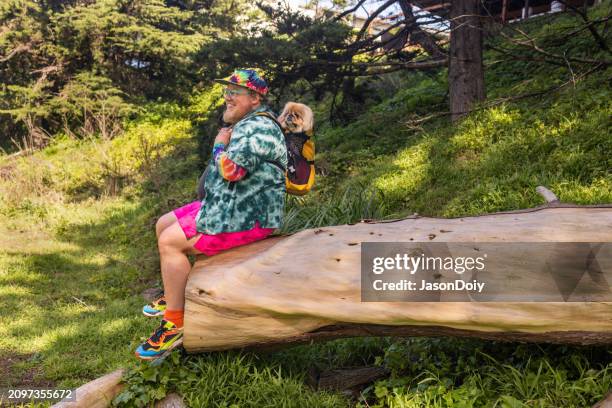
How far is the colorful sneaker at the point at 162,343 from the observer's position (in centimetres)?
366

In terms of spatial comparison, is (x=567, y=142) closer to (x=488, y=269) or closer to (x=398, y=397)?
(x=488, y=269)

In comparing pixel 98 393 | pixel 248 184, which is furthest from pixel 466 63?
pixel 98 393

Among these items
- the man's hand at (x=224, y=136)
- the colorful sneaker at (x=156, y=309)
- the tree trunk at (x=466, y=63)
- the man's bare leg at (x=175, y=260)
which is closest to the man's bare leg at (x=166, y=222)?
the man's bare leg at (x=175, y=260)

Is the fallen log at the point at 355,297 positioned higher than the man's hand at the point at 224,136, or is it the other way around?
the man's hand at the point at 224,136

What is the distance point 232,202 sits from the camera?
3438mm

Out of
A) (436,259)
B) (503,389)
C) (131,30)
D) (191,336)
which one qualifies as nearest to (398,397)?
(503,389)

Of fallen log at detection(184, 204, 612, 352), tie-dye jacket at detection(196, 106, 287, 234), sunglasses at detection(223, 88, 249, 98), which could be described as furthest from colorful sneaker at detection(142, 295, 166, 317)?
sunglasses at detection(223, 88, 249, 98)

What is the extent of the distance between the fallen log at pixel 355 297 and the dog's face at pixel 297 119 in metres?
0.68

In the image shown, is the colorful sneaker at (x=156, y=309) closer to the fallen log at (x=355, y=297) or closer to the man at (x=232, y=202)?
the man at (x=232, y=202)

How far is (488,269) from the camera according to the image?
3.14 metres

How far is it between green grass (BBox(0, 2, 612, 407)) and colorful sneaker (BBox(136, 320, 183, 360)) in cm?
13

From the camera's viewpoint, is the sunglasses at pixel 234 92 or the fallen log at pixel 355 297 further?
the sunglasses at pixel 234 92

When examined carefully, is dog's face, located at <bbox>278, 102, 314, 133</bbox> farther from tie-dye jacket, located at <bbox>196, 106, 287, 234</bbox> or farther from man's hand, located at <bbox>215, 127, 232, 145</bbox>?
man's hand, located at <bbox>215, 127, 232, 145</bbox>

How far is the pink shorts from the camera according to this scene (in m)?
3.50
